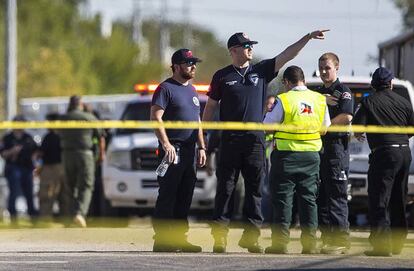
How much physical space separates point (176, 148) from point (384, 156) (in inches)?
76.3

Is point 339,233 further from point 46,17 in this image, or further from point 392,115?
point 46,17

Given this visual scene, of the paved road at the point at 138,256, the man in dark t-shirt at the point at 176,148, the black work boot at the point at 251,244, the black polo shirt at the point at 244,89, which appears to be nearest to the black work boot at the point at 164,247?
the man in dark t-shirt at the point at 176,148

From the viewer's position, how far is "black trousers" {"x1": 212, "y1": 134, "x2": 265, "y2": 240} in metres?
12.6

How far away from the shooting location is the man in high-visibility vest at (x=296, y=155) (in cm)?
1248

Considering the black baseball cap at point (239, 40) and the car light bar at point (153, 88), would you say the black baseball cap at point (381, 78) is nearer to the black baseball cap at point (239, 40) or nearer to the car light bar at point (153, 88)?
the black baseball cap at point (239, 40)

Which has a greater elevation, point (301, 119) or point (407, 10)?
point (407, 10)

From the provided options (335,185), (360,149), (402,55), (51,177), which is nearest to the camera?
(335,185)

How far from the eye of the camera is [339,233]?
1295 centimetres

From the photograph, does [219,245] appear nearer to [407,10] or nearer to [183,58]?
[183,58]

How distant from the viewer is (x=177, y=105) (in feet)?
41.9

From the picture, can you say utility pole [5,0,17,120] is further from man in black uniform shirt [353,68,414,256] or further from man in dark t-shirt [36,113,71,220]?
man in black uniform shirt [353,68,414,256]

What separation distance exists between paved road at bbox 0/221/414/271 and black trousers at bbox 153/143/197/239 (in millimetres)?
313

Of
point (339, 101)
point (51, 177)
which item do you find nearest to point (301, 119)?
point (339, 101)

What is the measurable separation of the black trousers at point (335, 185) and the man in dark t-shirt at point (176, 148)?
1.21 m
